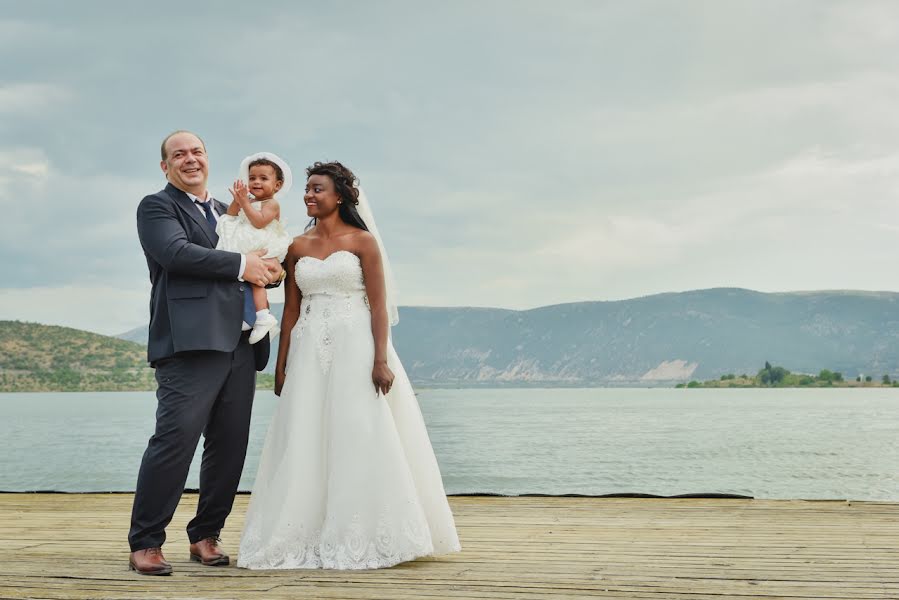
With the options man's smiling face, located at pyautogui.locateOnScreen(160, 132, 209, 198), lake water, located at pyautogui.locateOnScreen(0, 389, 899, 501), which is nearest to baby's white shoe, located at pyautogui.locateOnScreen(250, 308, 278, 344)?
man's smiling face, located at pyautogui.locateOnScreen(160, 132, 209, 198)

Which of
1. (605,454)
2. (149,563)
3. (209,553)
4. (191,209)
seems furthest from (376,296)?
(605,454)

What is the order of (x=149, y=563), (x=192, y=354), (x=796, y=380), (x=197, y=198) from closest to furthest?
(x=149, y=563)
(x=192, y=354)
(x=197, y=198)
(x=796, y=380)

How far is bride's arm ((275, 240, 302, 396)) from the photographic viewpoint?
4273mm

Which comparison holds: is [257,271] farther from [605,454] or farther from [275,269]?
[605,454]

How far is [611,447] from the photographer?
42.9 m

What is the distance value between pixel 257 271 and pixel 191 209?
0.41 metres

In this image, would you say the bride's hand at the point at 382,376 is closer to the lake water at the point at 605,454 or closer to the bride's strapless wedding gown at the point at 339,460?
the bride's strapless wedding gown at the point at 339,460

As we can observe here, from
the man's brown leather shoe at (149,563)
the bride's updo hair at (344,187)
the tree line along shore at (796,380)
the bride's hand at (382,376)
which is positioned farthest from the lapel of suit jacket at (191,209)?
the tree line along shore at (796,380)

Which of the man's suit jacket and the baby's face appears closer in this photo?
the man's suit jacket

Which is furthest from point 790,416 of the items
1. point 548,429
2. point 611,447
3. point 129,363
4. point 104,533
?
point 104,533

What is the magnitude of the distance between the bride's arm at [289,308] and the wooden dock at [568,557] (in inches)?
34.1

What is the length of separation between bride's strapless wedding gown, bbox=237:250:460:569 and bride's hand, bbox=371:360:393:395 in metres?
0.04

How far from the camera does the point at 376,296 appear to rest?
4180mm

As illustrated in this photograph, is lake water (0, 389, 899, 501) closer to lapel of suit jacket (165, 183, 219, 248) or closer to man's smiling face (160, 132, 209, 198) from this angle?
→ lapel of suit jacket (165, 183, 219, 248)
